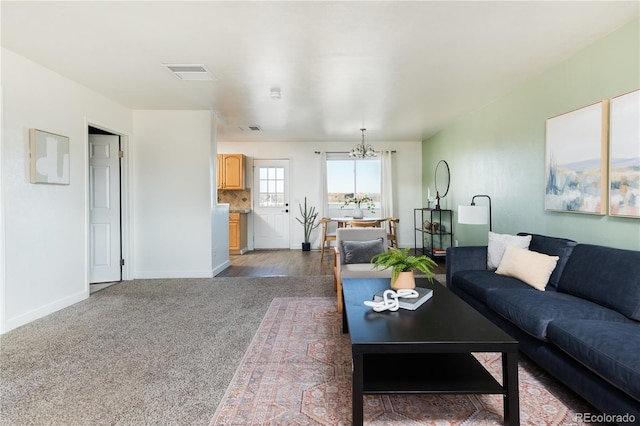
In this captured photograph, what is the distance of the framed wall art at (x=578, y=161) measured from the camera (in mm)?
2734

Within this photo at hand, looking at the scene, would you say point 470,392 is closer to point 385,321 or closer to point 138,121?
point 385,321

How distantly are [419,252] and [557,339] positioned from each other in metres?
5.39

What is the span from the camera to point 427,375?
5.58 feet

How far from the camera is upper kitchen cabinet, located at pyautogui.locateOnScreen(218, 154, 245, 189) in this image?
7.43 m

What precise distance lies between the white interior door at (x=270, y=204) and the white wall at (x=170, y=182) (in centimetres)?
285

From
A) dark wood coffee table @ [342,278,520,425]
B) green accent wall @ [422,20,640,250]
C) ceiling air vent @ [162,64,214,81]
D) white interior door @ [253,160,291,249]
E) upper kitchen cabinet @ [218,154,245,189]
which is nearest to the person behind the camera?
dark wood coffee table @ [342,278,520,425]

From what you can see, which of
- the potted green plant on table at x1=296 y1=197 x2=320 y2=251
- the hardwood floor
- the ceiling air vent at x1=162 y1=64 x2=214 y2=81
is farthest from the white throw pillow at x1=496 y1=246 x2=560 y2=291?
the potted green plant on table at x1=296 y1=197 x2=320 y2=251

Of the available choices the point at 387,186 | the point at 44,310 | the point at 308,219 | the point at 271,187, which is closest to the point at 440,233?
the point at 387,186

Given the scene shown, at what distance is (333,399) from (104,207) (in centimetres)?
435

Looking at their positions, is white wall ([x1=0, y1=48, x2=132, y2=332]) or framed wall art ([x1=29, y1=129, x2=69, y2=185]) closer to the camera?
white wall ([x1=0, y1=48, x2=132, y2=332])

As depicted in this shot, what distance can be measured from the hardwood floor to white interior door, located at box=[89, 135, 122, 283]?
152 cm

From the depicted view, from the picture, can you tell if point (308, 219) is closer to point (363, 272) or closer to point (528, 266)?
point (363, 272)

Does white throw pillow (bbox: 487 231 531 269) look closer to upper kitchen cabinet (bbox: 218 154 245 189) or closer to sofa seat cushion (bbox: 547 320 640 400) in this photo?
sofa seat cushion (bbox: 547 320 640 400)

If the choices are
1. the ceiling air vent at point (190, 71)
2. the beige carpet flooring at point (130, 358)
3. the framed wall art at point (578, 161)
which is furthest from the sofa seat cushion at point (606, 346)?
the ceiling air vent at point (190, 71)
